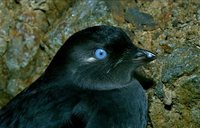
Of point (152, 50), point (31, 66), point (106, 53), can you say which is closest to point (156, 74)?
point (152, 50)

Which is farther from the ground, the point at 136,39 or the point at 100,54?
the point at 100,54

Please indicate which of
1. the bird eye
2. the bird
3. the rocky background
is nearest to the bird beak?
the bird

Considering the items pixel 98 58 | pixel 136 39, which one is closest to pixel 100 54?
pixel 98 58

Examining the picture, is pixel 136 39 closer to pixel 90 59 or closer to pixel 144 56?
pixel 144 56

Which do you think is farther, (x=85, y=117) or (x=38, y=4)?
(x=38, y=4)

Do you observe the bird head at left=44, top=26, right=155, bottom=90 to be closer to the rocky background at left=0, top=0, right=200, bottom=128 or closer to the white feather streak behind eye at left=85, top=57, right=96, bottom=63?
the white feather streak behind eye at left=85, top=57, right=96, bottom=63

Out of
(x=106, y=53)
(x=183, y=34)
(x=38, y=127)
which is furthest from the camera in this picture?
(x=183, y=34)

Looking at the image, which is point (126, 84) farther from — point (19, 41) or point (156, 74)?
point (19, 41)
